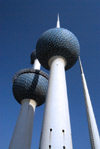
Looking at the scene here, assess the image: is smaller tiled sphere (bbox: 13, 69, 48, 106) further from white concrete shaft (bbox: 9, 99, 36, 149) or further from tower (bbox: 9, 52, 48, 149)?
white concrete shaft (bbox: 9, 99, 36, 149)

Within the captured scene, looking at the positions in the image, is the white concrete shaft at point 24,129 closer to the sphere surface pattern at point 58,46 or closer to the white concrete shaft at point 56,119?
the sphere surface pattern at point 58,46

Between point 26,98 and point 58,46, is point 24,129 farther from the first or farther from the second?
point 58,46

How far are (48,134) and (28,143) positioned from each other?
12110mm

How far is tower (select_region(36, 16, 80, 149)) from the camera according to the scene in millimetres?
10625

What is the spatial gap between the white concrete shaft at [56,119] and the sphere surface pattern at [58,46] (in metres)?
3.55

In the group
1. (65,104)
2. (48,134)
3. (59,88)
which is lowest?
(48,134)

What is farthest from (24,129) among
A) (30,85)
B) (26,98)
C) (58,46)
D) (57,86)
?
(58,46)

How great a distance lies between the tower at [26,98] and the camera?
69.7 ft

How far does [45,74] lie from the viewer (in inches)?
1165

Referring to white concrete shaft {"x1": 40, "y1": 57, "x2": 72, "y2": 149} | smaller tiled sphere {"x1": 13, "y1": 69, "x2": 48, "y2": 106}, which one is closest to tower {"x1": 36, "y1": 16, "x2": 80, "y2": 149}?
white concrete shaft {"x1": 40, "y1": 57, "x2": 72, "y2": 149}

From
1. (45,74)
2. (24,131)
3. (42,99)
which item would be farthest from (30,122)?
(45,74)

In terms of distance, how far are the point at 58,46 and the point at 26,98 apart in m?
11.4

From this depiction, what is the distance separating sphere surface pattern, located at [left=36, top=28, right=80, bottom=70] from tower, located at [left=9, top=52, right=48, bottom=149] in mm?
7972

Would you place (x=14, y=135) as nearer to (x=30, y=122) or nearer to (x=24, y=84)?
(x=30, y=122)
